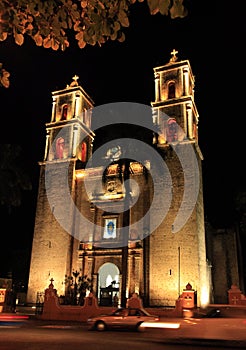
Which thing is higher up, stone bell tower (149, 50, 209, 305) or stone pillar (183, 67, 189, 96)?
stone pillar (183, 67, 189, 96)

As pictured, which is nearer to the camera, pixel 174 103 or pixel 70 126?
pixel 174 103

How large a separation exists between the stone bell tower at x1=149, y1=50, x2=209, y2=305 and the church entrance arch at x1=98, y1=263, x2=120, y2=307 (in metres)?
2.91

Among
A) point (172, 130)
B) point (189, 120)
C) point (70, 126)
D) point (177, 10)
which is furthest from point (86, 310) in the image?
point (177, 10)

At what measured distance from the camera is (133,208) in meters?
27.5

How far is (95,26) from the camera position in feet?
14.4

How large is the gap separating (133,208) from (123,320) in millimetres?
14816

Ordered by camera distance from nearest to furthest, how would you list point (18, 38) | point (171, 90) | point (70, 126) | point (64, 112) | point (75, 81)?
point (18, 38)
point (171, 90)
point (70, 126)
point (64, 112)
point (75, 81)

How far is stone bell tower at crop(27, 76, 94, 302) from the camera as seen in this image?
1091 inches

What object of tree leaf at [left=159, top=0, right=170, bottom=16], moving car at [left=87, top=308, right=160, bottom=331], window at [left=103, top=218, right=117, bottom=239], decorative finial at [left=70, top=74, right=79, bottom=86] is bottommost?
moving car at [left=87, top=308, right=160, bottom=331]

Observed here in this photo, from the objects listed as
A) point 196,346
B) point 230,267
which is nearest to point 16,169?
point 196,346

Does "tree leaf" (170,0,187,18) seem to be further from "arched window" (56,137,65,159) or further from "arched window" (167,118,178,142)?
"arched window" (56,137,65,159)

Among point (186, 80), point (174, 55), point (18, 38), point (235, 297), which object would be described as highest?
point (174, 55)

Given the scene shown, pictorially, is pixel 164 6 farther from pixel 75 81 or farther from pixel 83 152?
pixel 75 81

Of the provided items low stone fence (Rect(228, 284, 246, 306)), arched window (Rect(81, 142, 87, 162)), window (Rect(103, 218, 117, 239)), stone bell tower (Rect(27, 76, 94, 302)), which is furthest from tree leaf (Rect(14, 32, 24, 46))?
arched window (Rect(81, 142, 87, 162))
